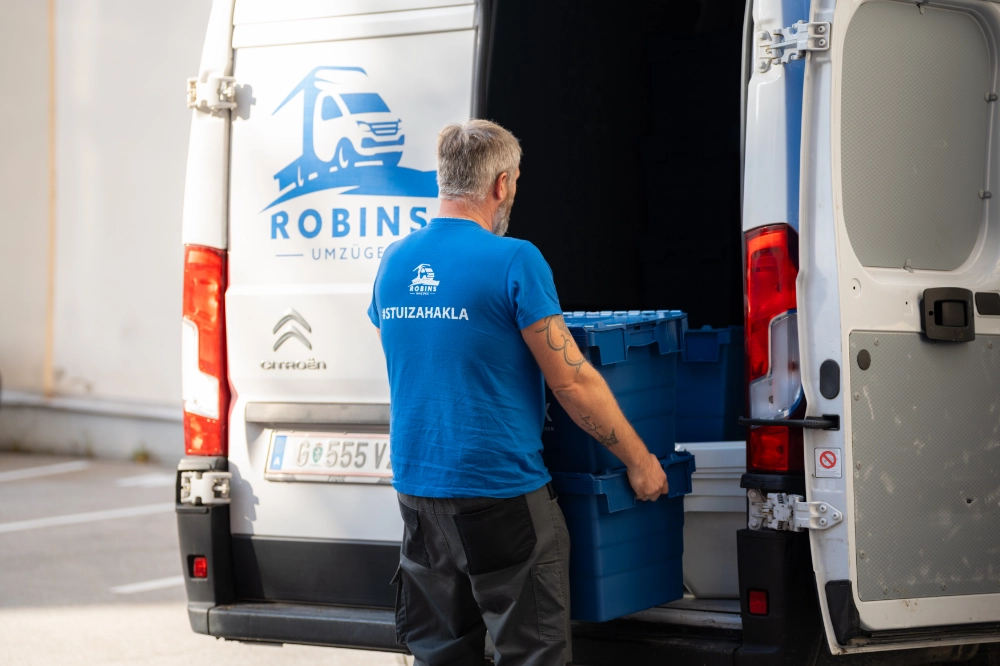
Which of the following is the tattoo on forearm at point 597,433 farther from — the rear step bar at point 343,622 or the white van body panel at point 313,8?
the white van body panel at point 313,8

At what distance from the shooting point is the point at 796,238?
112 inches

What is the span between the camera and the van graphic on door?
3.45 m

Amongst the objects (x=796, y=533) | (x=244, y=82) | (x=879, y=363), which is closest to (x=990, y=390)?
(x=879, y=363)

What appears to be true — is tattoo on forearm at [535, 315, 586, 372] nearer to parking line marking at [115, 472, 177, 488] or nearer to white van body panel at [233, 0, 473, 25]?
white van body panel at [233, 0, 473, 25]

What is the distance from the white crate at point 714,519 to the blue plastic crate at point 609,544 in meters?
0.32

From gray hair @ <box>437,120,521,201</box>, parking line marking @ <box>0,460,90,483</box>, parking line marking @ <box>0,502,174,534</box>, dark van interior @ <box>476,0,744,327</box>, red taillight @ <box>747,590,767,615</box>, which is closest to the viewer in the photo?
gray hair @ <box>437,120,521,201</box>

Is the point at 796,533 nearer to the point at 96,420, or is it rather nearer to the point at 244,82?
the point at 244,82

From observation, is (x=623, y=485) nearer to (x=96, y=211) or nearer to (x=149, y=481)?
(x=149, y=481)

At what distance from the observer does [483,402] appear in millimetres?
2732

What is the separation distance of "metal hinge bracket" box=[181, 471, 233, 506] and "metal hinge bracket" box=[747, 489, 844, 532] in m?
1.74

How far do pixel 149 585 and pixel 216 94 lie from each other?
11.8 feet

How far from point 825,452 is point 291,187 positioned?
1.89m

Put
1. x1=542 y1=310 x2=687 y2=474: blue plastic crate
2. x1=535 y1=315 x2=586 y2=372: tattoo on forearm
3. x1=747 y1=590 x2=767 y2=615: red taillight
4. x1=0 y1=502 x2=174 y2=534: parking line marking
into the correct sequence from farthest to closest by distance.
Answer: x1=0 y1=502 x2=174 y2=534: parking line marking → x1=542 y1=310 x2=687 y2=474: blue plastic crate → x1=747 y1=590 x2=767 y2=615: red taillight → x1=535 y1=315 x2=586 y2=372: tattoo on forearm

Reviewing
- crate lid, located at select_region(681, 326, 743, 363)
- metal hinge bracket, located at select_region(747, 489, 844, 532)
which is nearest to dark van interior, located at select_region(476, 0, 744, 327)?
crate lid, located at select_region(681, 326, 743, 363)
